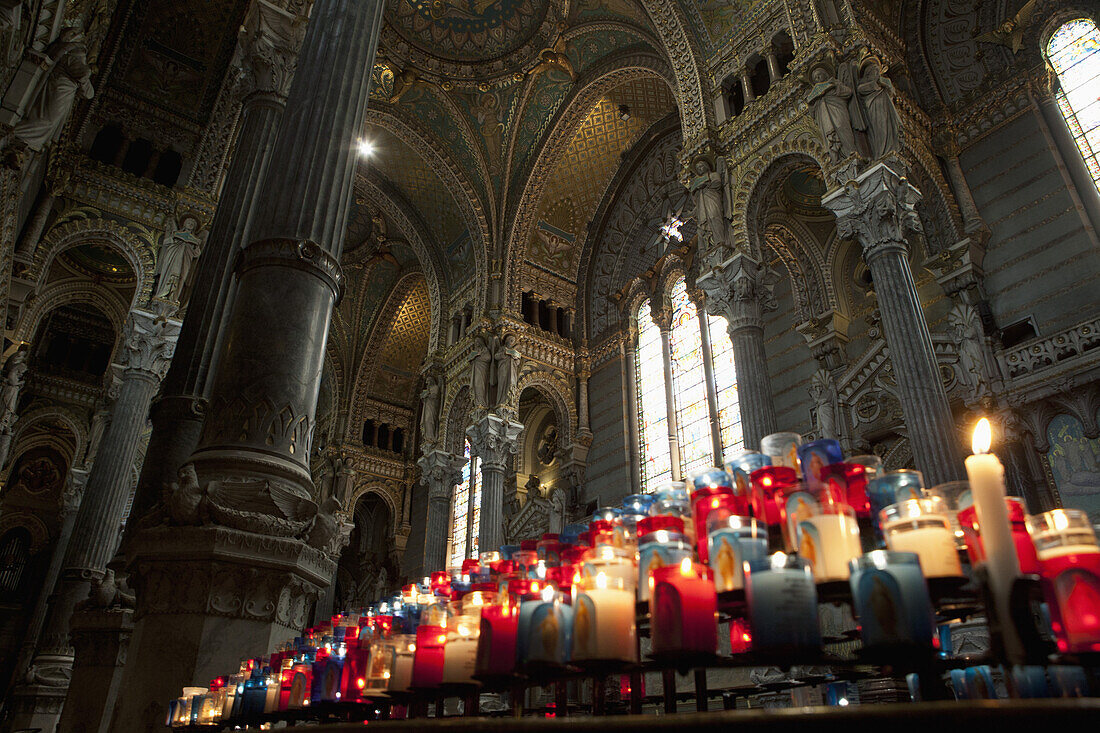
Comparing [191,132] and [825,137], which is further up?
[191,132]

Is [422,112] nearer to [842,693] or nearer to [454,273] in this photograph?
[454,273]

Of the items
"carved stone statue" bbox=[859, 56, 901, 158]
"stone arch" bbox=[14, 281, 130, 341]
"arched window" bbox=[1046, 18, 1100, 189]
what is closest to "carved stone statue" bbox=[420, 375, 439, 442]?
"stone arch" bbox=[14, 281, 130, 341]

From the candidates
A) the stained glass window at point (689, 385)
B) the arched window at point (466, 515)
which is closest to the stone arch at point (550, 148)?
the stained glass window at point (689, 385)

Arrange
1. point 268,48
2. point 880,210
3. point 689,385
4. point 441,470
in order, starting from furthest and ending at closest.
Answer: point 441,470 < point 689,385 < point 880,210 < point 268,48

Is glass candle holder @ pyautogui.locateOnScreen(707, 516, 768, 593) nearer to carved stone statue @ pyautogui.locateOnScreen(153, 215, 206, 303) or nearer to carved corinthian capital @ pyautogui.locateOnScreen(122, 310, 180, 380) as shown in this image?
carved corinthian capital @ pyautogui.locateOnScreen(122, 310, 180, 380)

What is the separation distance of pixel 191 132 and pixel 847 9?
11316mm

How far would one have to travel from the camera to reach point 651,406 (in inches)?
569

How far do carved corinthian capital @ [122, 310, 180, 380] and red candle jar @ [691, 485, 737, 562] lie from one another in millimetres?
10411

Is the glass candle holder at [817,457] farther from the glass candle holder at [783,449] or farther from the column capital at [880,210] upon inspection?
the column capital at [880,210]

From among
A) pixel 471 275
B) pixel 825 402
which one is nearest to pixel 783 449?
pixel 825 402

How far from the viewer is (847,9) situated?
9.30 m

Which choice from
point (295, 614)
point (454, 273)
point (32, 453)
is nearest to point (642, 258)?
point (454, 273)

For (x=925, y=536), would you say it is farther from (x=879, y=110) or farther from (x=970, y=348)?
(x=970, y=348)

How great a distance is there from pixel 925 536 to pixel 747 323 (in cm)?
816
